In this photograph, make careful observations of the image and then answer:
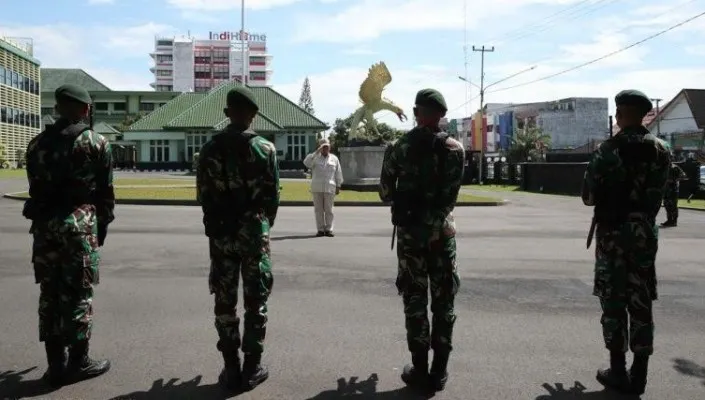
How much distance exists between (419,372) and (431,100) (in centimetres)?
173

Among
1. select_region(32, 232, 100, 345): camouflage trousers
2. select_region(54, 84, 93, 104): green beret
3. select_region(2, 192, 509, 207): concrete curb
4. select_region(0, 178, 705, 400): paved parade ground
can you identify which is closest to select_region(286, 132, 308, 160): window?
select_region(2, 192, 509, 207): concrete curb

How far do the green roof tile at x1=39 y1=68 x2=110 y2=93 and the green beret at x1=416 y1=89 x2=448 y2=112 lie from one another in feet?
349

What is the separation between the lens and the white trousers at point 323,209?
12.4 metres

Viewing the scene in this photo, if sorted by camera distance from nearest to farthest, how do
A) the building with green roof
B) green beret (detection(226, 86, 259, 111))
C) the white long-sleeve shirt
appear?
green beret (detection(226, 86, 259, 111)) → the white long-sleeve shirt → the building with green roof

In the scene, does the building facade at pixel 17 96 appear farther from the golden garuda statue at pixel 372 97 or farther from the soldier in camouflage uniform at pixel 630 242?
the soldier in camouflage uniform at pixel 630 242

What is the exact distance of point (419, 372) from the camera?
4219 mm

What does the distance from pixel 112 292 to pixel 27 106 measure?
221 ft

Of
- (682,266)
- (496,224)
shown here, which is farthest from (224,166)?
(496,224)

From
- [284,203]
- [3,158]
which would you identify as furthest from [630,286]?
[3,158]

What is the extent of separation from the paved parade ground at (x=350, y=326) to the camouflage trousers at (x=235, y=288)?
315mm

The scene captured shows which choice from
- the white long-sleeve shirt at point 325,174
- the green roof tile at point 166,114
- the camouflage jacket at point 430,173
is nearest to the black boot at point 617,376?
the camouflage jacket at point 430,173

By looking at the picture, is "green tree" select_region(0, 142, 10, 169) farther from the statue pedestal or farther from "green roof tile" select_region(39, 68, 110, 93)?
"green roof tile" select_region(39, 68, 110, 93)

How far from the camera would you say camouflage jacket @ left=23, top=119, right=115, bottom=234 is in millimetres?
4176

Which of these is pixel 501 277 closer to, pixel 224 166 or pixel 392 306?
pixel 392 306
